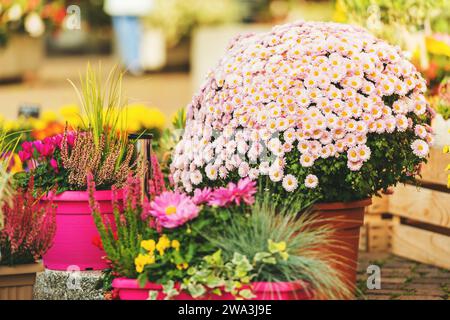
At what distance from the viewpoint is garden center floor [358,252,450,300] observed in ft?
15.8

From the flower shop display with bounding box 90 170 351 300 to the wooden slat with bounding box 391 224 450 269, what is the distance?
62.2 inches

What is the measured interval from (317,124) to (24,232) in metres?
1.29

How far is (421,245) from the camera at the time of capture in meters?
5.63

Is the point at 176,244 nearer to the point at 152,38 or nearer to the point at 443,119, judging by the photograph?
the point at 443,119

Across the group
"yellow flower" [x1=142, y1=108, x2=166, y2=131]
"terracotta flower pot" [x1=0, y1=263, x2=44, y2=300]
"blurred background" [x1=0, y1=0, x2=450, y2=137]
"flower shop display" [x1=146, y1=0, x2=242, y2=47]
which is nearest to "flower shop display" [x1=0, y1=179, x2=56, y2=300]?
"terracotta flower pot" [x1=0, y1=263, x2=44, y2=300]

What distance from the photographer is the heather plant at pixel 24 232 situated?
4027mm

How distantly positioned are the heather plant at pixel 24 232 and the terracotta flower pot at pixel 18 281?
1.9 inches

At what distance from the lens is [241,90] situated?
4473mm

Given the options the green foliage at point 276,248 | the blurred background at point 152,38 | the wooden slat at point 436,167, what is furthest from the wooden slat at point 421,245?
the green foliage at point 276,248

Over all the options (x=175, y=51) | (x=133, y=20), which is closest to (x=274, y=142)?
(x=133, y=20)

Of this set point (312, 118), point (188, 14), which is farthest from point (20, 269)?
point (188, 14)
